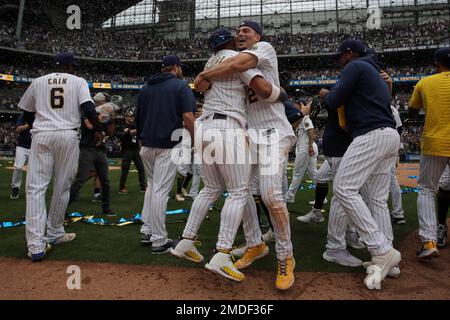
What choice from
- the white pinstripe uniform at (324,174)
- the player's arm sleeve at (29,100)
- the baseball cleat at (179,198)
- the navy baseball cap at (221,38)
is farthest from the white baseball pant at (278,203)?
the baseball cleat at (179,198)

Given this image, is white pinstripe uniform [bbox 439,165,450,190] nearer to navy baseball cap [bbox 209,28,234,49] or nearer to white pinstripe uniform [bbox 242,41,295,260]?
white pinstripe uniform [bbox 242,41,295,260]

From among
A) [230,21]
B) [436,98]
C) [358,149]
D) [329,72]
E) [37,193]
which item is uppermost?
[230,21]

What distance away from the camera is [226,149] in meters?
2.71

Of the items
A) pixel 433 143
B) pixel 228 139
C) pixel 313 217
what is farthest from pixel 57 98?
pixel 433 143

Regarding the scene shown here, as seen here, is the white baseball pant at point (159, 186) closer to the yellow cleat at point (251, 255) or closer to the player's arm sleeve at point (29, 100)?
the yellow cleat at point (251, 255)

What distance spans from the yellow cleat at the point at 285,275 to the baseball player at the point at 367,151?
690 mm

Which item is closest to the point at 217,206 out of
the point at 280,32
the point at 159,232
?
the point at 159,232

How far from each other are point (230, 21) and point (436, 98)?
43235mm

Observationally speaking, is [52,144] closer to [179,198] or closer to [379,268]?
[379,268]

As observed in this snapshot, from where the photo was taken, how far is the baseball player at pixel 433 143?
345cm

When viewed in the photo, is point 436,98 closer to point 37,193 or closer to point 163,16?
point 37,193

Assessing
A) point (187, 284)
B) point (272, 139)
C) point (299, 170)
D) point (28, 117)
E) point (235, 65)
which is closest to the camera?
point (235, 65)

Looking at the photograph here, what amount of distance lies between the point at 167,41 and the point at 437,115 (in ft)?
143

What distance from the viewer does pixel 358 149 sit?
9.53 ft
